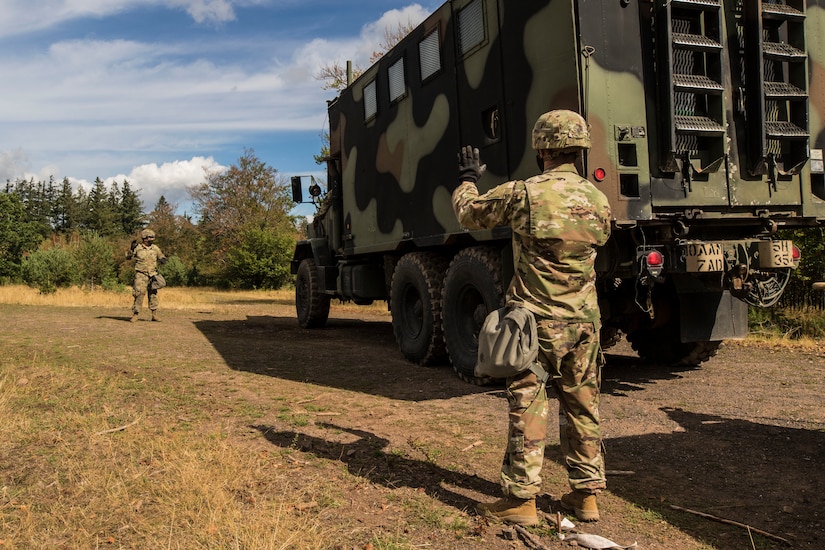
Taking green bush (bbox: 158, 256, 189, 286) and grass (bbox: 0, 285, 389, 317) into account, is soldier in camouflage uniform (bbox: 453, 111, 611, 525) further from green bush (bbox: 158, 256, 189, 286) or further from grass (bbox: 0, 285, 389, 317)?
green bush (bbox: 158, 256, 189, 286)

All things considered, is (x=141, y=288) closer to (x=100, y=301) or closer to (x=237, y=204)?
(x=100, y=301)

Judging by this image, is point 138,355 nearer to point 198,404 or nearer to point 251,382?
point 251,382

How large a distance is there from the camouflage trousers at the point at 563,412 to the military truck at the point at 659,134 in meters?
2.23

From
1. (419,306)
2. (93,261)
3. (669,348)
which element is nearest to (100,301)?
(93,261)

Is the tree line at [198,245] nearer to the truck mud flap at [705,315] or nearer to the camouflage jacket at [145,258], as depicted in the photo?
the camouflage jacket at [145,258]

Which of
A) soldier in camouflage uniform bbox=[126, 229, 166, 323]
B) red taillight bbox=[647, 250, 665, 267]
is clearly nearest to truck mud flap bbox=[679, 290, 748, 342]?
red taillight bbox=[647, 250, 665, 267]

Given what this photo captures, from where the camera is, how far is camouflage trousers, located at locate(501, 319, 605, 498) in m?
3.43

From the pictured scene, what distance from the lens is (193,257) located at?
145ft

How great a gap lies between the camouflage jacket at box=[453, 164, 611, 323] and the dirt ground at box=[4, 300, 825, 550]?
3.62 ft

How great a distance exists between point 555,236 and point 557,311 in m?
0.37

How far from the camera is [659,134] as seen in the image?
5652 millimetres

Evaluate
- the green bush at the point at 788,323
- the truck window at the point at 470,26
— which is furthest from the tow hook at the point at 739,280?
the green bush at the point at 788,323

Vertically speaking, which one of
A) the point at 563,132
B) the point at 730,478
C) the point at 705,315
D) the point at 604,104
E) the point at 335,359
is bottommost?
the point at 730,478

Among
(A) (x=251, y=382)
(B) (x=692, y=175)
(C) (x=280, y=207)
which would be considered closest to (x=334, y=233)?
(A) (x=251, y=382)
